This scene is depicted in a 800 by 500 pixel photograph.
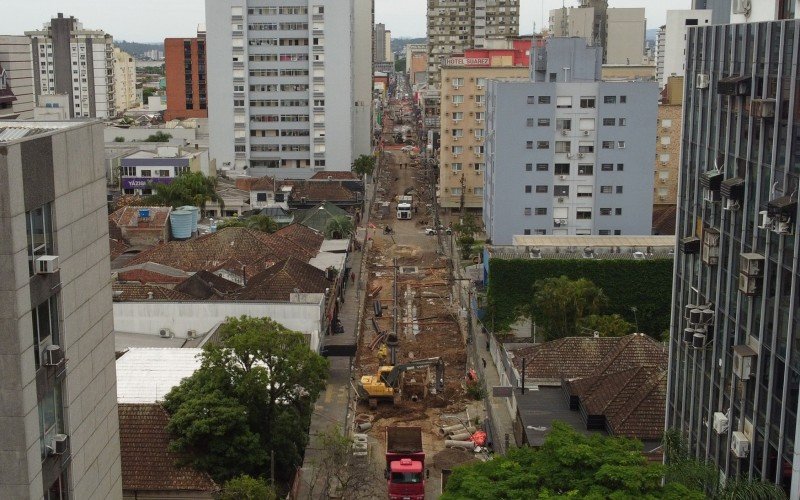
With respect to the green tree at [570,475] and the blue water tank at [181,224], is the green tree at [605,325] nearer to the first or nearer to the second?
the green tree at [570,475]

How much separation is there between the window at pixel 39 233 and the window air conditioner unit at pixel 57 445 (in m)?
2.65

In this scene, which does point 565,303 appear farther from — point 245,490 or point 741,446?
point 741,446

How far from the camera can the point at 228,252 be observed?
54.6m

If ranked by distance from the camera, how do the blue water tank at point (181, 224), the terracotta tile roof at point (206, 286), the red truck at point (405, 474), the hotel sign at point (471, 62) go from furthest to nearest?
1. the hotel sign at point (471, 62)
2. the blue water tank at point (181, 224)
3. the terracotta tile roof at point (206, 286)
4. the red truck at point (405, 474)

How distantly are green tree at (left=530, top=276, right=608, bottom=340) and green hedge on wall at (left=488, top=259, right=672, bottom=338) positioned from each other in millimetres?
3685

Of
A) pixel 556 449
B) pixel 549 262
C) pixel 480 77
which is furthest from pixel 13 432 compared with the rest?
pixel 480 77

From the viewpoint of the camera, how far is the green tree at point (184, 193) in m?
72.9

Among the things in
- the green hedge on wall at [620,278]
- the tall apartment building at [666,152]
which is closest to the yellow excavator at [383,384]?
the green hedge on wall at [620,278]

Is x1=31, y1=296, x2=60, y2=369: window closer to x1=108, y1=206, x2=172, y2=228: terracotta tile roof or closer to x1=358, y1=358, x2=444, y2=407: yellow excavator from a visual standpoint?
x1=358, y1=358, x2=444, y2=407: yellow excavator

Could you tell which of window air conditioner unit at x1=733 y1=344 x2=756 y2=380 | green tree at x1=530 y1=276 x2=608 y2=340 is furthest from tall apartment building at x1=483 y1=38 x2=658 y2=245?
window air conditioner unit at x1=733 y1=344 x2=756 y2=380

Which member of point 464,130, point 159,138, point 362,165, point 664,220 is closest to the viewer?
point 664,220

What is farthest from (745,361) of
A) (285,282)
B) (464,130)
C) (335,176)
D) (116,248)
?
(335,176)

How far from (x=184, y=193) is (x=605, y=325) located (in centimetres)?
3987

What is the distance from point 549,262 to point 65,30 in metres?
120
